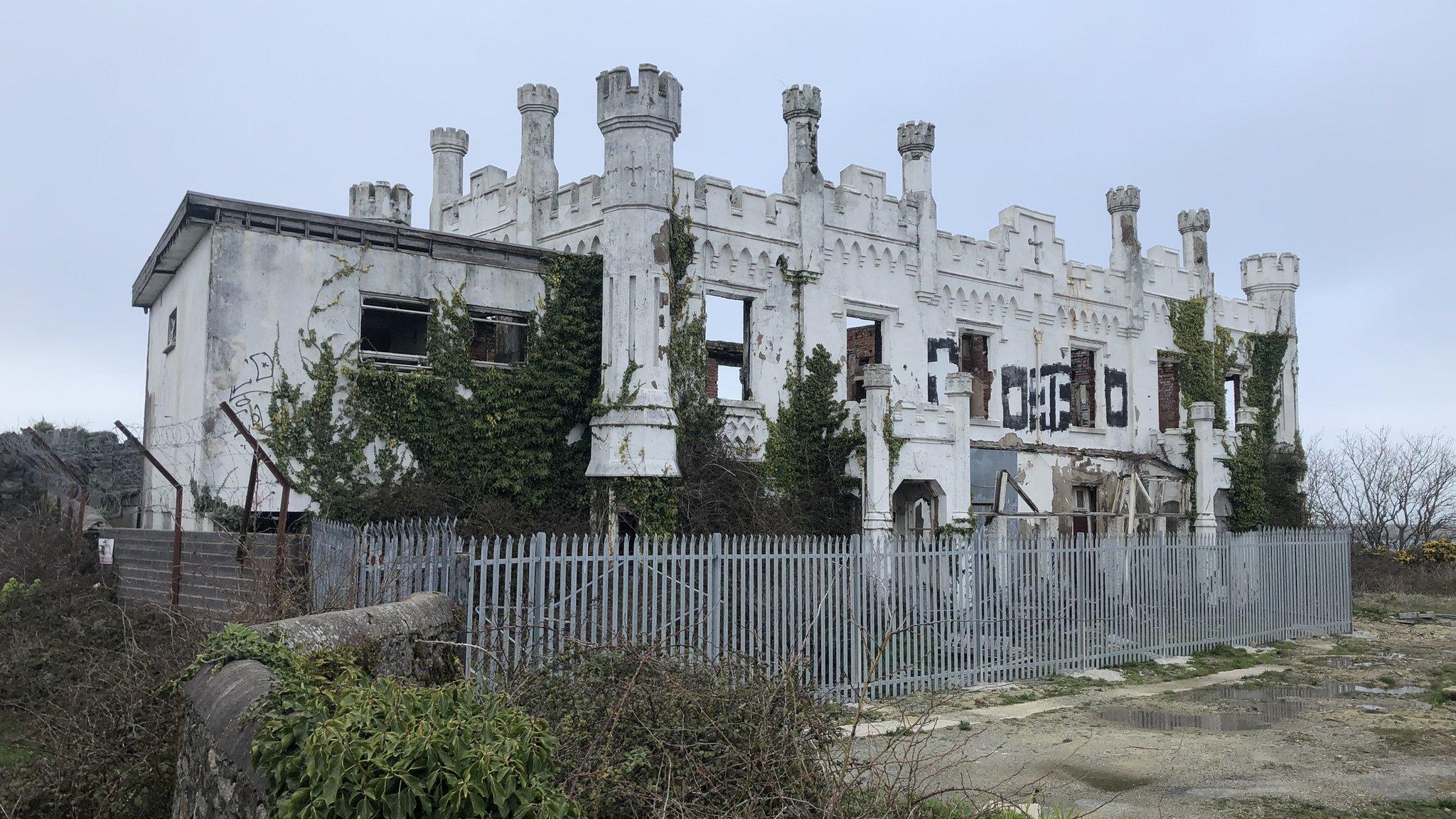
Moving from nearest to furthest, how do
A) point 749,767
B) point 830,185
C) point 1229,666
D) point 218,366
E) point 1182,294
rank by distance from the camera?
1. point 749,767
2. point 218,366
3. point 1229,666
4. point 830,185
5. point 1182,294

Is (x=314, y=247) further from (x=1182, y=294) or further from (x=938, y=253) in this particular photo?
(x=1182, y=294)

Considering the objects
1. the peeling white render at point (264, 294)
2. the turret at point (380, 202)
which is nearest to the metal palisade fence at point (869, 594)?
the peeling white render at point (264, 294)

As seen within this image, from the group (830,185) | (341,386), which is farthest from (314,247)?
(830,185)

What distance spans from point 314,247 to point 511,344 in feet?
11.7

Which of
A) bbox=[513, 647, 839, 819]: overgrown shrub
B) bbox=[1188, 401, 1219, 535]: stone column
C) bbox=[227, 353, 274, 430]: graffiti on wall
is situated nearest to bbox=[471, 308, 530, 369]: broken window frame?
bbox=[227, 353, 274, 430]: graffiti on wall

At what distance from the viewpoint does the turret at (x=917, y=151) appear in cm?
2316

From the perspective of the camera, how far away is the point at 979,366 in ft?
80.2

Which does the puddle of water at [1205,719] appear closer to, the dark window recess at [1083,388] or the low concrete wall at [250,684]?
the low concrete wall at [250,684]

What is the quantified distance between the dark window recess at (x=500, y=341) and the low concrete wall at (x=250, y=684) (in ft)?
36.7

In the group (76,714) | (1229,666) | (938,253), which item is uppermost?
(938,253)

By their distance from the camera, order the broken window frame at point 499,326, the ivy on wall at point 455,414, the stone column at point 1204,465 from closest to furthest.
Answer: the ivy on wall at point 455,414, the broken window frame at point 499,326, the stone column at point 1204,465

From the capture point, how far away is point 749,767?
5.38 meters

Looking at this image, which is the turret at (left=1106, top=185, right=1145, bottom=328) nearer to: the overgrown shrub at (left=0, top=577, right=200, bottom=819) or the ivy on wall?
the ivy on wall

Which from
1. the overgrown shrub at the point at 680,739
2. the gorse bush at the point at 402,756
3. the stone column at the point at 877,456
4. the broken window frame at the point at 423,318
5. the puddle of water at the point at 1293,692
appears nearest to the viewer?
the gorse bush at the point at 402,756
